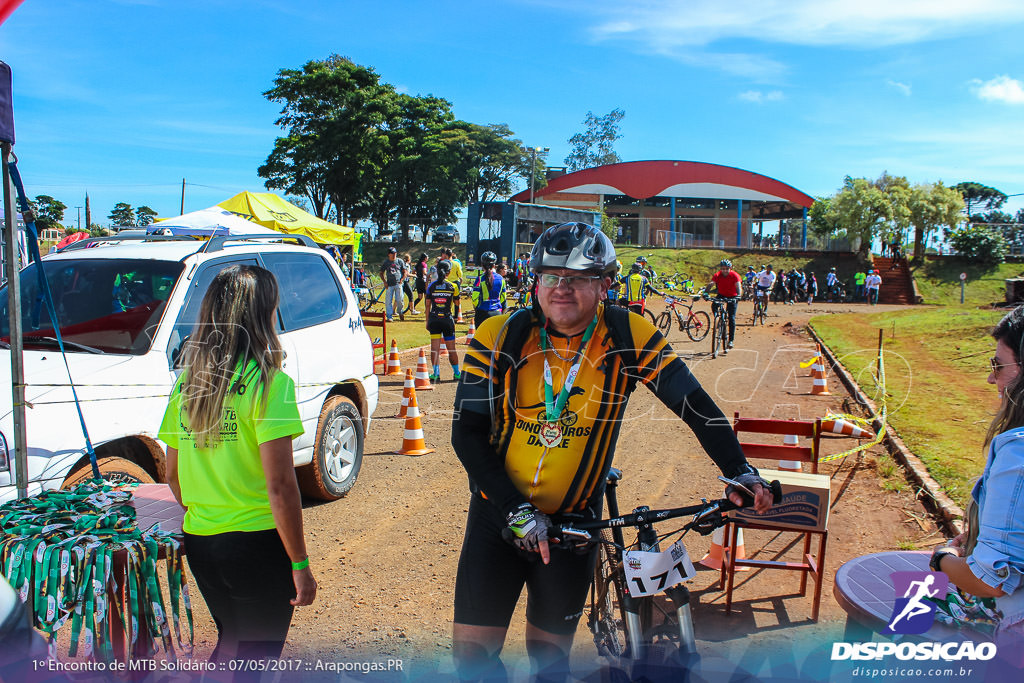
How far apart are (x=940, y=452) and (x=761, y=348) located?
9730mm

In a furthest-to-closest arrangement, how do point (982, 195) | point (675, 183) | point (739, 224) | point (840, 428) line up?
point (982, 195) → point (675, 183) → point (739, 224) → point (840, 428)

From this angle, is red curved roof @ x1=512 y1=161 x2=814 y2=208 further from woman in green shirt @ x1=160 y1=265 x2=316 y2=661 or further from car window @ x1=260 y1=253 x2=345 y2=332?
woman in green shirt @ x1=160 y1=265 x2=316 y2=661

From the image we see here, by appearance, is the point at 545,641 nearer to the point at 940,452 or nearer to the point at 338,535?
the point at 338,535

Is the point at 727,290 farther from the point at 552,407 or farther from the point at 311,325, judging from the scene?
the point at 552,407

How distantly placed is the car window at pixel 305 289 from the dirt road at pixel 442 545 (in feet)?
5.06

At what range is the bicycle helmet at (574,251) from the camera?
245 centimetres

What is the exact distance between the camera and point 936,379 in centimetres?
1084

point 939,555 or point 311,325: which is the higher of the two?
point 311,325

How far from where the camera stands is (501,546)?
249 centimetres

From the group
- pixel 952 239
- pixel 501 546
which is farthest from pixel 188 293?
pixel 952 239

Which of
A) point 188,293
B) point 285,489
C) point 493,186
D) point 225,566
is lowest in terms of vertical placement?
point 225,566

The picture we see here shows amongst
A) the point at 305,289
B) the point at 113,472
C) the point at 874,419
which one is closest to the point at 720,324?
the point at 874,419

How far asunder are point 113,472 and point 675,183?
52.4 metres

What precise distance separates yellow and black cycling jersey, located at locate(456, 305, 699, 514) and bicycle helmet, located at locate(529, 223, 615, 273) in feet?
0.87
